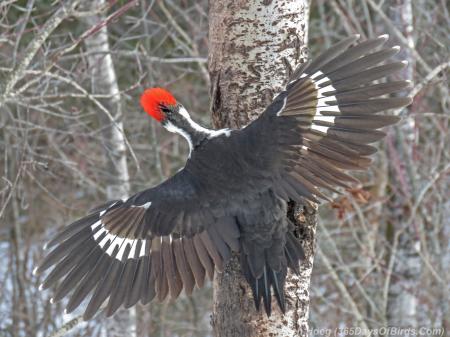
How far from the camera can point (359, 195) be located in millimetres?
5453

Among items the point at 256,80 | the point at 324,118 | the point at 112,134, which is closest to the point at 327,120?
the point at 324,118

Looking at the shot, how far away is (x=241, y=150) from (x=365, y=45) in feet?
2.61

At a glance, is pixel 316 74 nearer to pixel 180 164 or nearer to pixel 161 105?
pixel 161 105

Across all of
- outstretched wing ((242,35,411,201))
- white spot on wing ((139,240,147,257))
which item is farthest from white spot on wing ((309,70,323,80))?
white spot on wing ((139,240,147,257))

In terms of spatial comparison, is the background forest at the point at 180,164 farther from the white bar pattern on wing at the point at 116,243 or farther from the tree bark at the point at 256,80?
the tree bark at the point at 256,80

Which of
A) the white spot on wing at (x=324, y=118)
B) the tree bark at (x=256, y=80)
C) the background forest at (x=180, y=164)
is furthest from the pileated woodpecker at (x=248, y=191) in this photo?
the background forest at (x=180, y=164)

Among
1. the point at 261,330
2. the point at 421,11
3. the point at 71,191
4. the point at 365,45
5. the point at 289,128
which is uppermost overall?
the point at 421,11

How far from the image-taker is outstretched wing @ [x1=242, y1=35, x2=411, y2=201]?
12.4ft

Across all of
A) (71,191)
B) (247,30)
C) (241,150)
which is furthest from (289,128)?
(71,191)

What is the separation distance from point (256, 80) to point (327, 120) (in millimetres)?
418

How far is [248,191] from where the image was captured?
390 centimetres

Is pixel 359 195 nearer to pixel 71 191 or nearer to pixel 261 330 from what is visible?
pixel 261 330

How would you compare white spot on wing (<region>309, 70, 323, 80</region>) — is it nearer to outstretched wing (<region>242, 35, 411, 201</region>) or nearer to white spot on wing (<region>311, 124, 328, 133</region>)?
outstretched wing (<region>242, 35, 411, 201</region>)

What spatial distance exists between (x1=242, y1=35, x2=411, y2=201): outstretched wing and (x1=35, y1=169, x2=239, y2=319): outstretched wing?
1.35 ft
